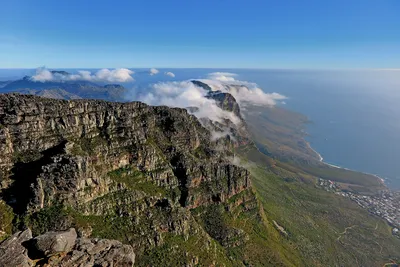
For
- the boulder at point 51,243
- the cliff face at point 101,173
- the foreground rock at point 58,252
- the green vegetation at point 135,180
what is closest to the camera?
the foreground rock at point 58,252

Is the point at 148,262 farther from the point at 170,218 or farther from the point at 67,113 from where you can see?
the point at 67,113

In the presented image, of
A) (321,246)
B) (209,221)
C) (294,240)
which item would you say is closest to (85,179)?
(209,221)

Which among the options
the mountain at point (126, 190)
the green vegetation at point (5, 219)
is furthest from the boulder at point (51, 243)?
the green vegetation at point (5, 219)

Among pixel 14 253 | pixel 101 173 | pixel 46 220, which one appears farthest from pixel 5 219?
pixel 14 253

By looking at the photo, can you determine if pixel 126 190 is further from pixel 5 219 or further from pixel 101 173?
pixel 5 219

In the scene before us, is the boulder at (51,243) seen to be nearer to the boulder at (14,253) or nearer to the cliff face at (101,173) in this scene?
the boulder at (14,253)

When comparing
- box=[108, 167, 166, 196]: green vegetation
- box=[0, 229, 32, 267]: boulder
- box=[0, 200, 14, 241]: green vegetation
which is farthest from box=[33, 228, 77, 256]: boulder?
box=[108, 167, 166, 196]: green vegetation
